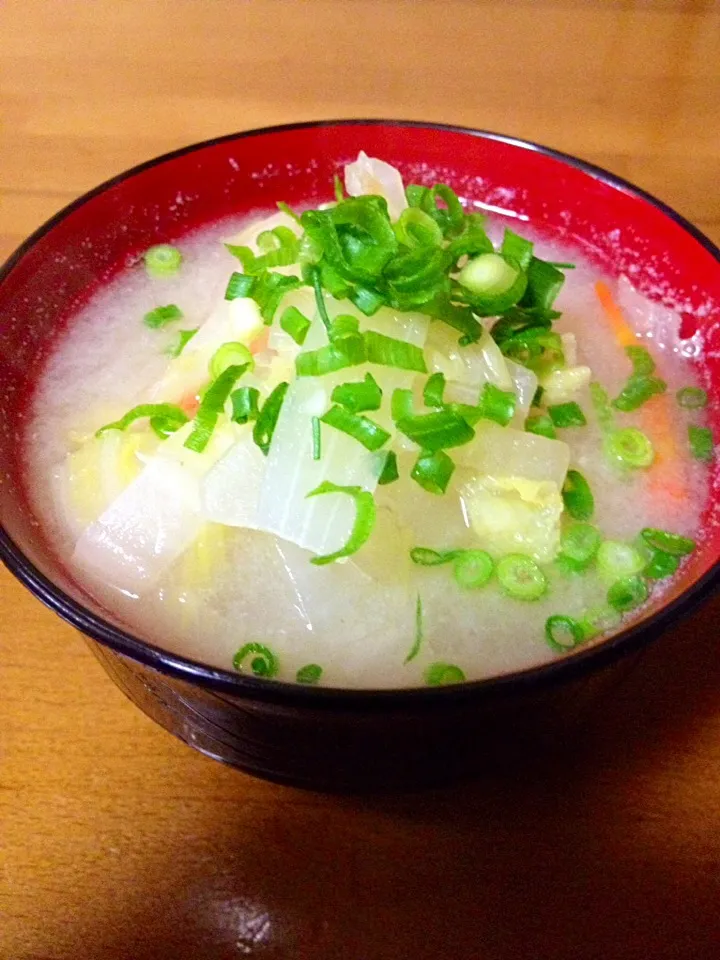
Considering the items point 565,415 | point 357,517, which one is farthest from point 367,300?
point 565,415

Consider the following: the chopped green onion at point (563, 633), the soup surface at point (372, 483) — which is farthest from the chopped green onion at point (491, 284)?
the chopped green onion at point (563, 633)

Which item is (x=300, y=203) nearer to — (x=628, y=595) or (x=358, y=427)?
(x=358, y=427)

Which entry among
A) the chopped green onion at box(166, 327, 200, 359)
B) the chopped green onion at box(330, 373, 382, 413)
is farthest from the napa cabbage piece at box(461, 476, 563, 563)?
the chopped green onion at box(166, 327, 200, 359)

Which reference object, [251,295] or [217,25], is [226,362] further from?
[217,25]

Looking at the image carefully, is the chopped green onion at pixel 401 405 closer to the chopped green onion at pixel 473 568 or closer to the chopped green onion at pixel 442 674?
the chopped green onion at pixel 473 568

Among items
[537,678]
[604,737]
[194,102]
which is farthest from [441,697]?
[194,102]

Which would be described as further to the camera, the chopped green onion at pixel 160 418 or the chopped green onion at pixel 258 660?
the chopped green onion at pixel 160 418
